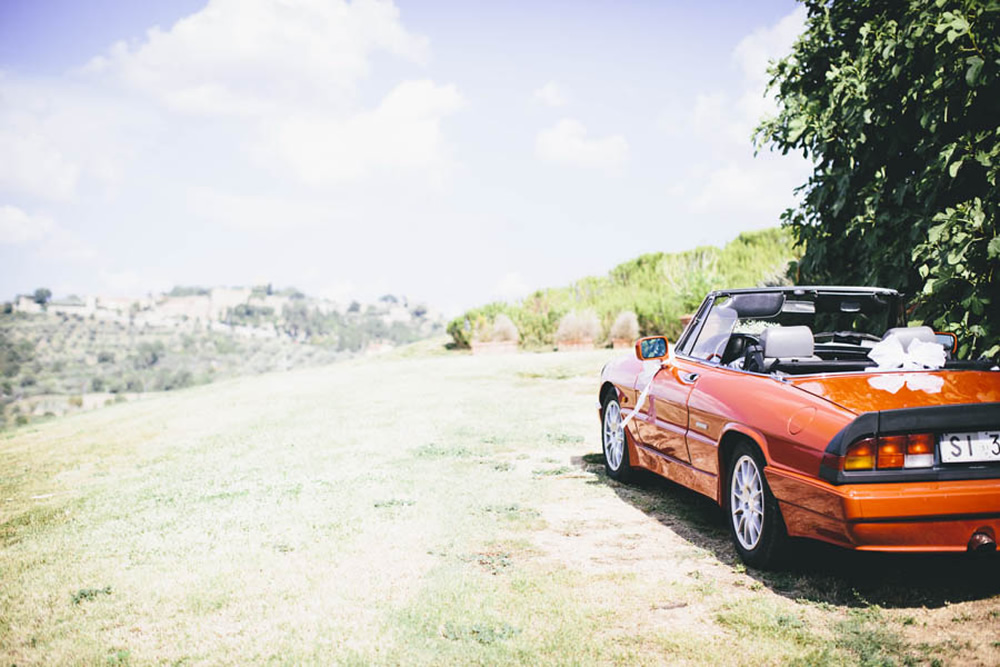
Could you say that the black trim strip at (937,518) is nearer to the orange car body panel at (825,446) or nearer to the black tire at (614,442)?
the orange car body panel at (825,446)

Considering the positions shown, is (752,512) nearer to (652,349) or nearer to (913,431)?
(913,431)

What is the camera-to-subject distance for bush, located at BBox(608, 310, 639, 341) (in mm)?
21516

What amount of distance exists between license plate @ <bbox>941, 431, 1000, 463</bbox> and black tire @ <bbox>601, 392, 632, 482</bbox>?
3.08 meters

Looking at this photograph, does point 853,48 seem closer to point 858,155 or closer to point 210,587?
point 858,155

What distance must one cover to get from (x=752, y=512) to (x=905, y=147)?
4.41m

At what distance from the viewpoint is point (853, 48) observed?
7.88 metres

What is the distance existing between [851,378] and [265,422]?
9408 millimetres

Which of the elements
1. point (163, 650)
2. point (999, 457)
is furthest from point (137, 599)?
point (999, 457)

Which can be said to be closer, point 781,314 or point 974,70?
point 974,70

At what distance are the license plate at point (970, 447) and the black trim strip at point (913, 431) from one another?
0.10 ft

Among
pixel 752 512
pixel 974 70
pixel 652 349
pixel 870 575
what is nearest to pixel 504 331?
pixel 652 349

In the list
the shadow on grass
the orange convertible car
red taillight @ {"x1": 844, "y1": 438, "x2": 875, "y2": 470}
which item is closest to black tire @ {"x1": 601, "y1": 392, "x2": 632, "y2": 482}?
the orange convertible car

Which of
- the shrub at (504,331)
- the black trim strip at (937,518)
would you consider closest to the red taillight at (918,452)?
the black trim strip at (937,518)

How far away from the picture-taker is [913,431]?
3.81 m
